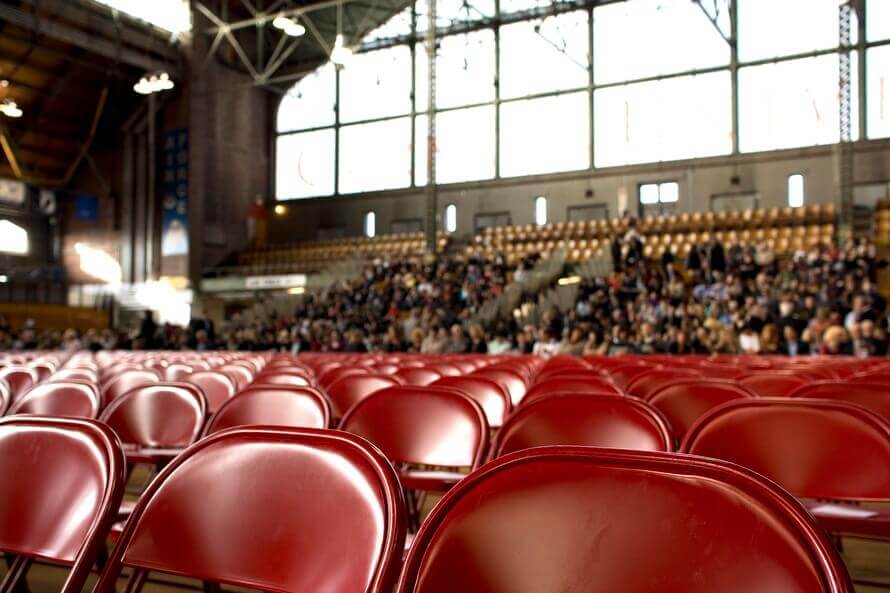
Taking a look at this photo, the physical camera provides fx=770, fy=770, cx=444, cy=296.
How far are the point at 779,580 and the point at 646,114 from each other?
1034 inches

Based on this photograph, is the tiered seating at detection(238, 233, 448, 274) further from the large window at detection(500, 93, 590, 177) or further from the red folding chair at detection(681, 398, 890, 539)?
the red folding chair at detection(681, 398, 890, 539)

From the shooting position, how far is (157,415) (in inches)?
143

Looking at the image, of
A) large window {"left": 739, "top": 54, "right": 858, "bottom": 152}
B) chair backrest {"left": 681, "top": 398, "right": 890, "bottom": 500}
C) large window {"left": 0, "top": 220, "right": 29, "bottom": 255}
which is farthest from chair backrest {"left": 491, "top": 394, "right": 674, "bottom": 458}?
large window {"left": 0, "top": 220, "right": 29, "bottom": 255}

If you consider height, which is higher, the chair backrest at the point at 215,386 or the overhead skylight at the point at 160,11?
the overhead skylight at the point at 160,11

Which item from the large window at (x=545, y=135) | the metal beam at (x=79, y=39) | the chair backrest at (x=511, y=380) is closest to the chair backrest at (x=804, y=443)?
the chair backrest at (x=511, y=380)

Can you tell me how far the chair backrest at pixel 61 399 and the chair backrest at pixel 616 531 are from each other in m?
3.06

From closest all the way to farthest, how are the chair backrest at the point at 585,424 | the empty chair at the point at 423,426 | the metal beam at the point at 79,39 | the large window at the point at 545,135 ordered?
the chair backrest at the point at 585,424, the empty chair at the point at 423,426, the metal beam at the point at 79,39, the large window at the point at 545,135

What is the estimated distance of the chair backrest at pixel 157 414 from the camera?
11.7 ft

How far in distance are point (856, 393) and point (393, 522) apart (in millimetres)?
2938

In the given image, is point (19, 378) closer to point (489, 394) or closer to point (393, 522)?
point (489, 394)

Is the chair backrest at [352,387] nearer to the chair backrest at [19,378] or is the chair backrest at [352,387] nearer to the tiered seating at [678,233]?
the chair backrest at [19,378]

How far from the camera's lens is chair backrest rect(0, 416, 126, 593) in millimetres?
1837

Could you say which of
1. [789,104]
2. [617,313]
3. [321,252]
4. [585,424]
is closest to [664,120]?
[789,104]

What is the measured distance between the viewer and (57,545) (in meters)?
1.85
